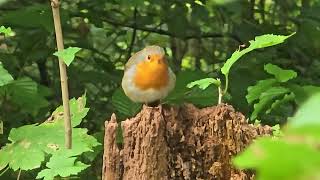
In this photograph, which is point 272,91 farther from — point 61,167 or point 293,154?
Result: point 293,154

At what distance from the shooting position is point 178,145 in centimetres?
160

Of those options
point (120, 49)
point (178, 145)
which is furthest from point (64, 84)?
point (120, 49)

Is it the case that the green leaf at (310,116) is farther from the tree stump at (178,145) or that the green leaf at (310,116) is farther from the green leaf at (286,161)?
the tree stump at (178,145)

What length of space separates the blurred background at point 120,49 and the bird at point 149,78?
48 mm

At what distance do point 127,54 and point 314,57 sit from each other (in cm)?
138

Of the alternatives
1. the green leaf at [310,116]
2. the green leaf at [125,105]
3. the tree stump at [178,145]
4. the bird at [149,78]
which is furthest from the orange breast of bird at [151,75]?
the green leaf at [310,116]

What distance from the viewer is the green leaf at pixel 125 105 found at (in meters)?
2.55

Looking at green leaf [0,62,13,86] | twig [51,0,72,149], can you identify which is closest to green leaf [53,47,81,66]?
twig [51,0,72,149]

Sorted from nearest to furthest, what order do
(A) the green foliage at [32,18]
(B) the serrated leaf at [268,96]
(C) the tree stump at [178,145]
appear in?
(C) the tree stump at [178,145] < (B) the serrated leaf at [268,96] < (A) the green foliage at [32,18]

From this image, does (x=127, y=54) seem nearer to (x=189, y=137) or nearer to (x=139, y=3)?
(x=139, y=3)

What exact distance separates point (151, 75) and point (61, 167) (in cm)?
101

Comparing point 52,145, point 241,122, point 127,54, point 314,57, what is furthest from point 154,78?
point 127,54

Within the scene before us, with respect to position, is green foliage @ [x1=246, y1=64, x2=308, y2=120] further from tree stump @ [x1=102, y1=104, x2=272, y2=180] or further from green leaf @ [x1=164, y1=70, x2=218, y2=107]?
tree stump @ [x1=102, y1=104, x2=272, y2=180]

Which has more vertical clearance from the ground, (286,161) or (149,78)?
(149,78)
